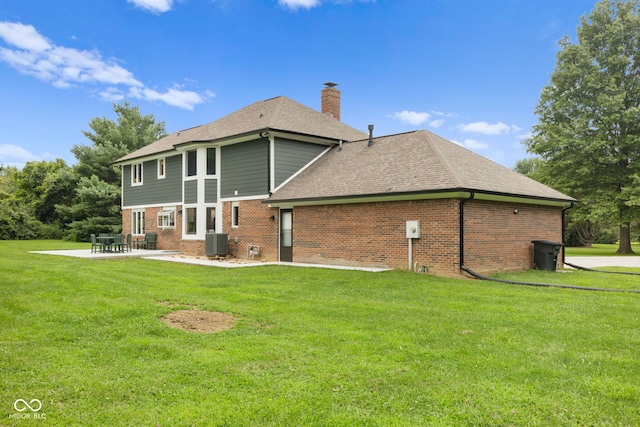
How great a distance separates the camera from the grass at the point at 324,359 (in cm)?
364

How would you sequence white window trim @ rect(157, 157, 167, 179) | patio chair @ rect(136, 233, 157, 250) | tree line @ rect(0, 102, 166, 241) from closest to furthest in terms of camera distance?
white window trim @ rect(157, 157, 167, 179) < patio chair @ rect(136, 233, 157, 250) < tree line @ rect(0, 102, 166, 241)

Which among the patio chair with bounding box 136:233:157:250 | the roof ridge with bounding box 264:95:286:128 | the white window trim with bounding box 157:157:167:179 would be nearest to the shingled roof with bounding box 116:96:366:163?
the roof ridge with bounding box 264:95:286:128

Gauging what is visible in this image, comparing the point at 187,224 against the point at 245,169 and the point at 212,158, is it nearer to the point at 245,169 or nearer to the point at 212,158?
the point at 212,158

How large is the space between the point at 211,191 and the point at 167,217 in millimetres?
4933

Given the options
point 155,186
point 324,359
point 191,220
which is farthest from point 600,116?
point 324,359

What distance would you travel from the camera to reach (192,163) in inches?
798

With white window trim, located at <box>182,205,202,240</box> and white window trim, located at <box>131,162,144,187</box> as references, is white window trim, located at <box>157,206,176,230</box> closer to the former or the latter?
white window trim, located at <box>182,205,202,240</box>

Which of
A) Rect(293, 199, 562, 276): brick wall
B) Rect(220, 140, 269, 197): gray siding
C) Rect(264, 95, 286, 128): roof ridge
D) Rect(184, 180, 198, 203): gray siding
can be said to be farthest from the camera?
Rect(184, 180, 198, 203): gray siding

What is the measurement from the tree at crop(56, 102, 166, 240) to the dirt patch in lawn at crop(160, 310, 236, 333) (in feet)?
103

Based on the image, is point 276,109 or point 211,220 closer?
point 211,220

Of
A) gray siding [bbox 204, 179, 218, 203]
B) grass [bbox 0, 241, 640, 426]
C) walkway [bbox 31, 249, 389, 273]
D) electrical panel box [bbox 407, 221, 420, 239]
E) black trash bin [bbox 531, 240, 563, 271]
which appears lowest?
grass [bbox 0, 241, 640, 426]

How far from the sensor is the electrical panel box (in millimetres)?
12871

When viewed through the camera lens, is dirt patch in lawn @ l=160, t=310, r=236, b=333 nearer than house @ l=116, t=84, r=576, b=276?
Yes

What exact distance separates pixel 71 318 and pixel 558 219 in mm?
16675
